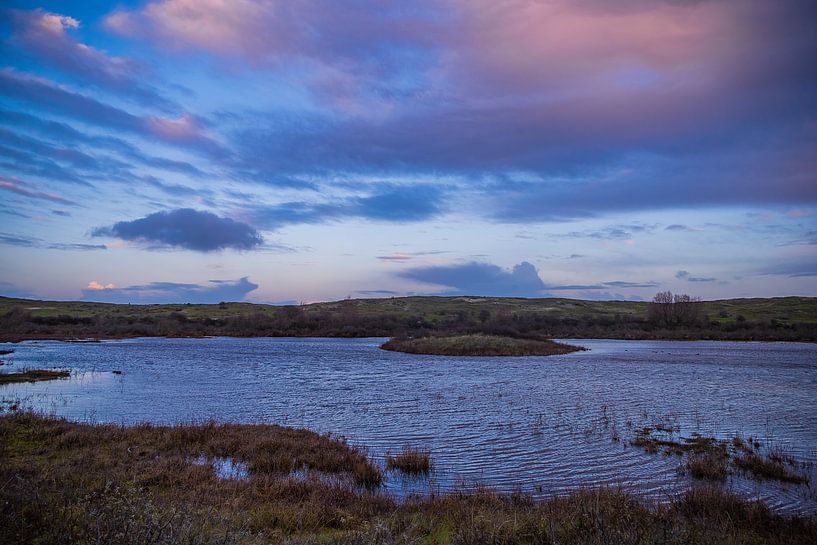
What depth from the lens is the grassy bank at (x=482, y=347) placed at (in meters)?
68.7

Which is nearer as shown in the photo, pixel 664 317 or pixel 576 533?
pixel 576 533

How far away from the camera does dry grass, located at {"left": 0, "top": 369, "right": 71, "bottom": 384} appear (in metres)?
35.1

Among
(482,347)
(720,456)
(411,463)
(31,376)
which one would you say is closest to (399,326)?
(482,347)

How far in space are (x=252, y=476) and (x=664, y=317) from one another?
13529 centimetres

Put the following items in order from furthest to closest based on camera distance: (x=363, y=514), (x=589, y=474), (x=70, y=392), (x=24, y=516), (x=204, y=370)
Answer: (x=204, y=370)
(x=70, y=392)
(x=589, y=474)
(x=363, y=514)
(x=24, y=516)

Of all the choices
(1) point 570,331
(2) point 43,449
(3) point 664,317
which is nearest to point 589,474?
(2) point 43,449

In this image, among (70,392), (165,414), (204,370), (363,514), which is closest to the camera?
(363,514)

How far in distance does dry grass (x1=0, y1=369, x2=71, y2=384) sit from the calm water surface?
2.75m

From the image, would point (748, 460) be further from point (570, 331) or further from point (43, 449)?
point (570, 331)

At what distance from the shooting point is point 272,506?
35.3 ft

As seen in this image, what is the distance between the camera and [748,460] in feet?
51.7

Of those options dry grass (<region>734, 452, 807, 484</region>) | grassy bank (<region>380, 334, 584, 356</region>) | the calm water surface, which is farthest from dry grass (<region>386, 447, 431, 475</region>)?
grassy bank (<region>380, 334, 584, 356</region>)

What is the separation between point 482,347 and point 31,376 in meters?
49.9

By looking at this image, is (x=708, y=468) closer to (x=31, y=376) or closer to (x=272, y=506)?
(x=272, y=506)
